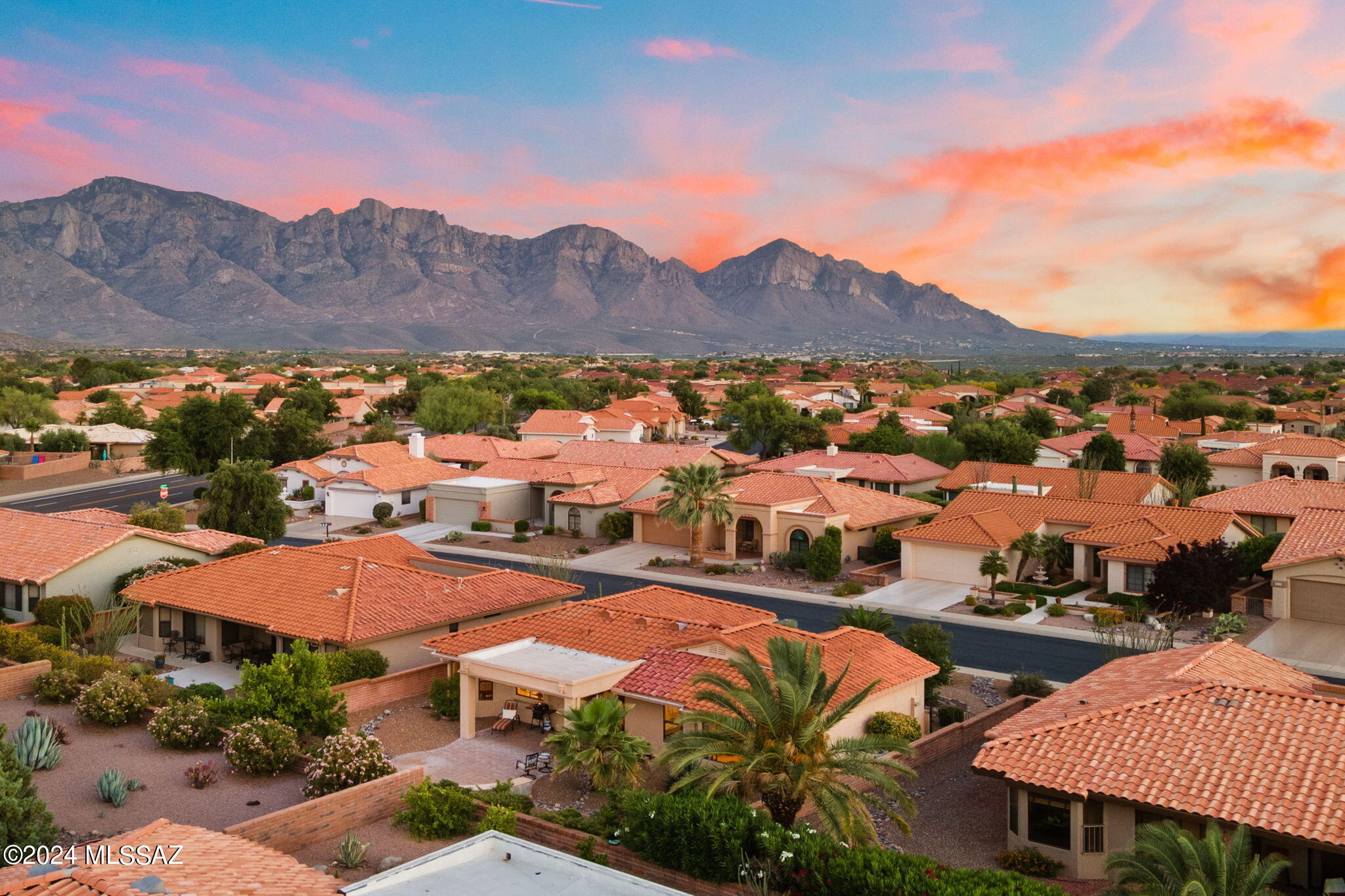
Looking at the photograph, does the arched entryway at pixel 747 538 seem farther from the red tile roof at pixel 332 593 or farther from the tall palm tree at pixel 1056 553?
the red tile roof at pixel 332 593

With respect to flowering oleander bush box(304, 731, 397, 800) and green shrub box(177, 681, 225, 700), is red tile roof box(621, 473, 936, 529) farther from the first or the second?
flowering oleander bush box(304, 731, 397, 800)

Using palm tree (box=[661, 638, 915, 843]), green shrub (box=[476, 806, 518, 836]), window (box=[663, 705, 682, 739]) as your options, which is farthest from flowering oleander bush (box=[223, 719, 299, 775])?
palm tree (box=[661, 638, 915, 843])

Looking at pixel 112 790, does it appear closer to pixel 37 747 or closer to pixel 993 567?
pixel 37 747

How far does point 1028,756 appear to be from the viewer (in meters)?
18.9

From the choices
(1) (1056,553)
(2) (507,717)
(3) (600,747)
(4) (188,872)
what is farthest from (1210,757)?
(1) (1056,553)

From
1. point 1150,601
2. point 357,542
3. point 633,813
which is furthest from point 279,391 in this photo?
point 633,813

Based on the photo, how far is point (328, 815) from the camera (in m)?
18.5

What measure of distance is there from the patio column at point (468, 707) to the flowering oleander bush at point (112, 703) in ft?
24.1

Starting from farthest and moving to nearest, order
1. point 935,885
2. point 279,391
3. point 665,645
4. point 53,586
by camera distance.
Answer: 1. point 279,391
2. point 53,586
3. point 665,645
4. point 935,885

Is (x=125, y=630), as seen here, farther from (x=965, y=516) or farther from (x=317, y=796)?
(x=965, y=516)

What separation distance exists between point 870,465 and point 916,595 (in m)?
23.1

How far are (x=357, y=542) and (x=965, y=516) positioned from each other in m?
26.1

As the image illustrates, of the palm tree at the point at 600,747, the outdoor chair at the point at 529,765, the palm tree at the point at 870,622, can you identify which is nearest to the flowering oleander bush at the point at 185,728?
the outdoor chair at the point at 529,765

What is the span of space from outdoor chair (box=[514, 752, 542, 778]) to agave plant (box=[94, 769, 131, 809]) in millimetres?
7618
